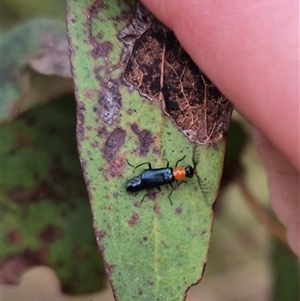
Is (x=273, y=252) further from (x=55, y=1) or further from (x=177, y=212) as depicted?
(x=55, y=1)

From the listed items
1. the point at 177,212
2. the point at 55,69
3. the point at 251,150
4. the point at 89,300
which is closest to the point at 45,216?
the point at 89,300

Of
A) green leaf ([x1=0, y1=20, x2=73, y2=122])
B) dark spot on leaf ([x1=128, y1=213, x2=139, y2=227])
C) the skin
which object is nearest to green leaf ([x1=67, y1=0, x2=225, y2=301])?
dark spot on leaf ([x1=128, y1=213, x2=139, y2=227])

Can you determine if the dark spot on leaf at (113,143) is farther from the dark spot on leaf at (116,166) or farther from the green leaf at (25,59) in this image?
the green leaf at (25,59)

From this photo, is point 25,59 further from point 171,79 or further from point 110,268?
point 110,268

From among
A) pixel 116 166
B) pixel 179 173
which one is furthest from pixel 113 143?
pixel 179 173

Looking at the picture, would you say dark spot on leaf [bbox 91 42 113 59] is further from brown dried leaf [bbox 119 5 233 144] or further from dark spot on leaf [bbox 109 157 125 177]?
dark spot on leaf [bbox 109 157 125 177]

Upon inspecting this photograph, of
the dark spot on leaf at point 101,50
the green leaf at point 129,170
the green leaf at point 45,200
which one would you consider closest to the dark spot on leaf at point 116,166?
the green leaf at point 129,170
